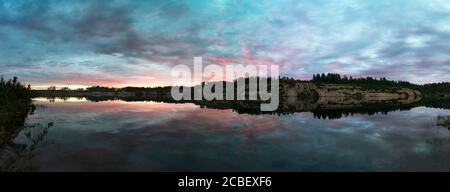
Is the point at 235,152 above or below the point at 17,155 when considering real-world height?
below

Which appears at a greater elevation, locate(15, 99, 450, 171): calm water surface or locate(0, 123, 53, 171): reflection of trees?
locate(0, 123, 53, 171): reflection of trees

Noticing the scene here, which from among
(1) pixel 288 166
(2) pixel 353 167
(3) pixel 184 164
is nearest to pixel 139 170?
(3) pixel 184 164

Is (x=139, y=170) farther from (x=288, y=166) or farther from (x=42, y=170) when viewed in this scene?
(x=288, y=166)

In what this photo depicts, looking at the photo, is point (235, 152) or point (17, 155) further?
point (235, 152)

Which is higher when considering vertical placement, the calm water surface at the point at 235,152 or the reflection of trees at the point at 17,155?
the reflection of trees at the point at 17,155

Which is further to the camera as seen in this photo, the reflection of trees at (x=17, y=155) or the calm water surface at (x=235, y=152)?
the calm water surface at (x=235, y=152)

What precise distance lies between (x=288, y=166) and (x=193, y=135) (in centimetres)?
1584

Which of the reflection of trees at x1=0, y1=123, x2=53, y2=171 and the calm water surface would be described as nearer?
the reflection of trees at x1=0, y1=123, x2=53, y2=171

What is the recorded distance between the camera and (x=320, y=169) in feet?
65.3

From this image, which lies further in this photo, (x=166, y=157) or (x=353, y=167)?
(x=166, y=157)
